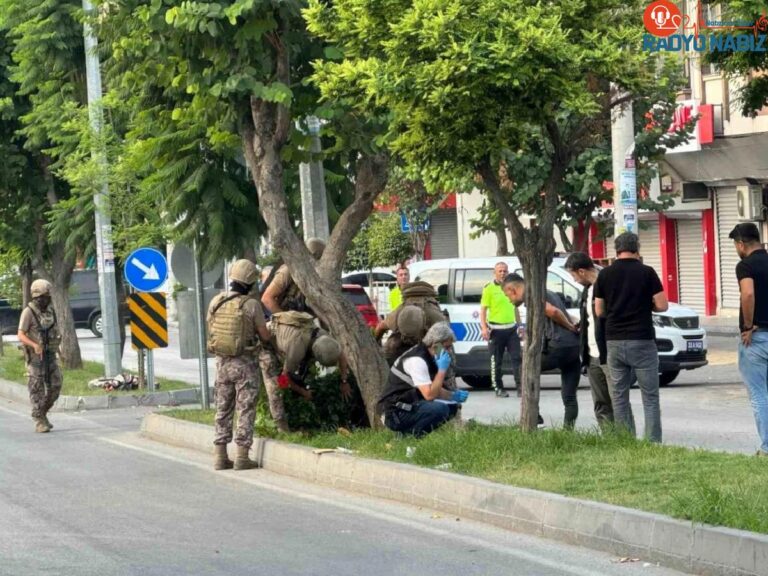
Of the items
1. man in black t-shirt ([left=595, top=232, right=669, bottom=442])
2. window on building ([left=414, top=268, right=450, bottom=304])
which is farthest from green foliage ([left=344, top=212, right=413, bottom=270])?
man in black t-shirt ([left=595, top=232, right=669, bottom=442])

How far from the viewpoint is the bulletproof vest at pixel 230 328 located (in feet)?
41.2

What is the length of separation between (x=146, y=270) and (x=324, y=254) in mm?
7626

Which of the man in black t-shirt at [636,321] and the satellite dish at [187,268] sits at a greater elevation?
the satellite dish at [187,268]

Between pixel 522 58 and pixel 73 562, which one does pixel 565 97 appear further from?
pixel 73 562

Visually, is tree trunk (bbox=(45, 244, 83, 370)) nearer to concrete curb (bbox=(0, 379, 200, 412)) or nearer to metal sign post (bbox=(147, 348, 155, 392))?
metal sign post (bbox=(147, 348, 155, 392))

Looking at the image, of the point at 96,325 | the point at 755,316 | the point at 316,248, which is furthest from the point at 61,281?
the point at 755,316

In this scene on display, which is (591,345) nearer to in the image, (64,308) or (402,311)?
(402,311)

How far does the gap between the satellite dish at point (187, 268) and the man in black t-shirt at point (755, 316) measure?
28.6ft

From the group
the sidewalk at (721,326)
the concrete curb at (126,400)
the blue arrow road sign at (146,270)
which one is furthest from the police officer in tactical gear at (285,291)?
the sidewalk at (721,326)

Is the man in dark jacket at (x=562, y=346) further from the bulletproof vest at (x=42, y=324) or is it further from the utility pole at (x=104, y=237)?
the utility pole at (x=104, y=237)

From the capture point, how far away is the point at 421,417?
471 inches

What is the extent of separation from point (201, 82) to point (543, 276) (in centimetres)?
376

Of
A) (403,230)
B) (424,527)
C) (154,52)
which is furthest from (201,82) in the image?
(403,230)

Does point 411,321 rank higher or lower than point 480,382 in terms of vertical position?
higher
